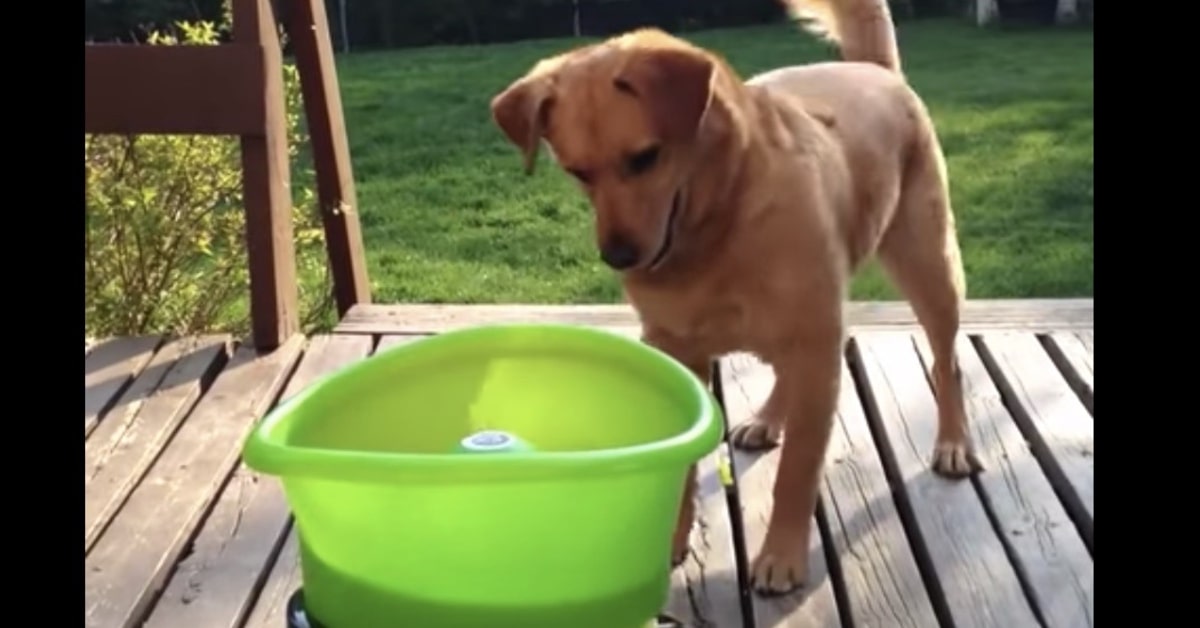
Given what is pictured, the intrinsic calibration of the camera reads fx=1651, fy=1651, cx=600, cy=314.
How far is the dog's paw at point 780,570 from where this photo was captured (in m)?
2.68

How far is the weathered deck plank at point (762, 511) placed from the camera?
2623mm

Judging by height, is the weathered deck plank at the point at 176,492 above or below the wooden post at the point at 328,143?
below

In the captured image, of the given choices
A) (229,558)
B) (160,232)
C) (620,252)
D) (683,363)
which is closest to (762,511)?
(683,363)

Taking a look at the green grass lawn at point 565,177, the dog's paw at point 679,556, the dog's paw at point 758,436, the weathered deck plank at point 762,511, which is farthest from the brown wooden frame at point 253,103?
the dog's paw at point 679,556

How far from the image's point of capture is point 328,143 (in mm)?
4027

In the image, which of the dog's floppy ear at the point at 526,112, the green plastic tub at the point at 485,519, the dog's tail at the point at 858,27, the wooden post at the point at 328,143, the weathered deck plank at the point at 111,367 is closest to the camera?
the green plastic tub at the point at 485,519

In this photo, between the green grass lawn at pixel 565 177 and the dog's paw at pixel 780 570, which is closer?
the dog's paw at pixel 780 570

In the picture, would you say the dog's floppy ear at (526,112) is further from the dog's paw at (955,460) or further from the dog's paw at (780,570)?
the dog's paw at (955,460)

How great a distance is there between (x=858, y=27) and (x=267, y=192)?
4.65 ft

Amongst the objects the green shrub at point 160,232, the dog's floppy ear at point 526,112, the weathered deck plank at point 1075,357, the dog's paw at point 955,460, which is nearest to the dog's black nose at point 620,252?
the dog's floppy ear at point 526,112

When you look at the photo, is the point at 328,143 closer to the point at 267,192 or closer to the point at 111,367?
the point at 267,192

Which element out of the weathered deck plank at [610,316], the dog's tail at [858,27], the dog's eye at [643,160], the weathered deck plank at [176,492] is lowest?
the weathered deck plank at [176,492]

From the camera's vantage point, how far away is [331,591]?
5.99 ft

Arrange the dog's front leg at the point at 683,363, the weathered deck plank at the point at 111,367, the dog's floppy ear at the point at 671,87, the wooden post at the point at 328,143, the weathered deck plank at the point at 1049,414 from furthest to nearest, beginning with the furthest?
the wooden post at the point at 328,143, the weathered deck plank at the point at 111,367, the weathered deck plank at the point at 1049,414, the dog's front leg at the point at 683,363, the dog's floppy ear at the point at 671,87
